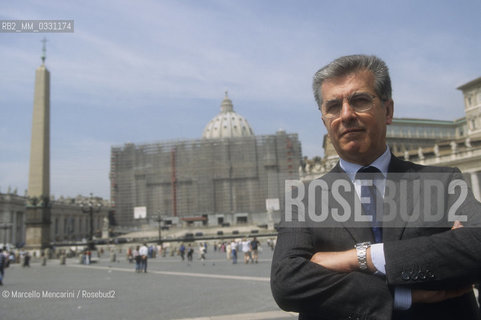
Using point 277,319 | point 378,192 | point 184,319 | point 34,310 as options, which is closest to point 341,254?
point 378,192

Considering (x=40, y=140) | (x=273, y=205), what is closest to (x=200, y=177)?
(x=273, y=205)

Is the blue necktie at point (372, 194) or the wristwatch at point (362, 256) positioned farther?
the blue necktie at point (372, 194)

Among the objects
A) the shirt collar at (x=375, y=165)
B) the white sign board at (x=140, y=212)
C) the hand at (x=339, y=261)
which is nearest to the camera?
the hand at (x=339, y=261)

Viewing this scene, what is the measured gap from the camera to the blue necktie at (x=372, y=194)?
1788 mm

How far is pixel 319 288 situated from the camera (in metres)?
1.65

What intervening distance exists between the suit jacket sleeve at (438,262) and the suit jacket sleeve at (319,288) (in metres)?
0.09

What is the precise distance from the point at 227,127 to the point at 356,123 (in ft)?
383

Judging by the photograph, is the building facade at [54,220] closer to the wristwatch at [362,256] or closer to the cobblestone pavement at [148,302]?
the cobblestone pavement at [148,302]

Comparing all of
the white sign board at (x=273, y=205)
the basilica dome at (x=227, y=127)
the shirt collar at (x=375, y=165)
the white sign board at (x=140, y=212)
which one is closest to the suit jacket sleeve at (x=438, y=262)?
the shirt collar at (x=375, y=165)

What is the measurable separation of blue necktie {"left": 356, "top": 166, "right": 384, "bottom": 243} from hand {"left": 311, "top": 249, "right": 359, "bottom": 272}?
0.19 m

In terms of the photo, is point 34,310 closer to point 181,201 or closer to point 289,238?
point 289,238

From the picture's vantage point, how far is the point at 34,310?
888cm

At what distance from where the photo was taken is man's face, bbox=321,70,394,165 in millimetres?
1785

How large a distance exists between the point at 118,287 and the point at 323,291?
492 inches
